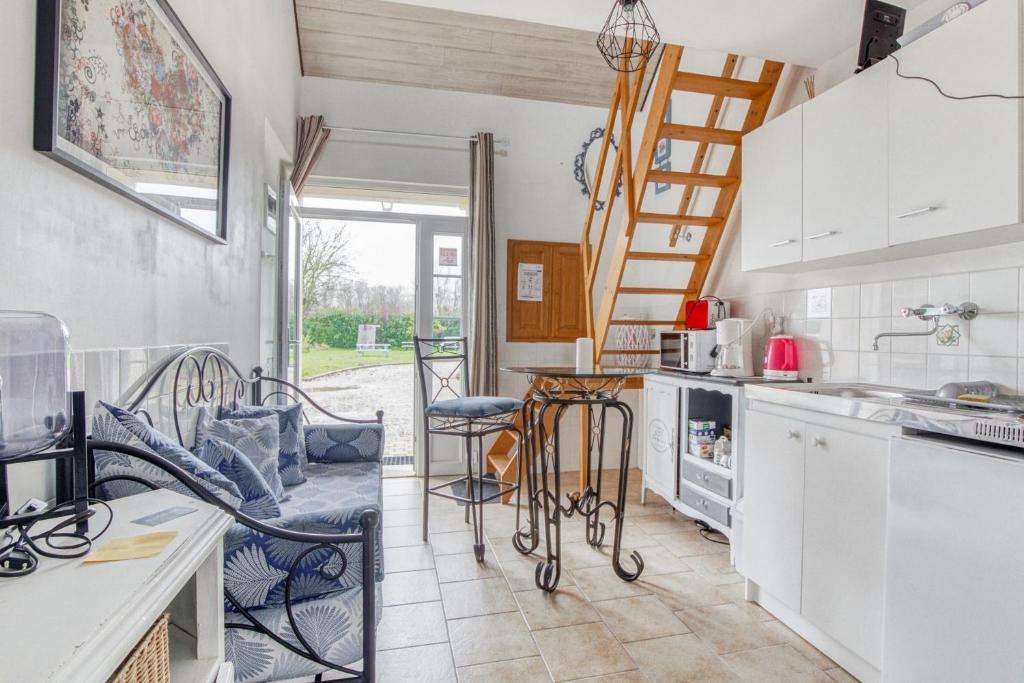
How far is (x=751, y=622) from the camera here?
2.08m

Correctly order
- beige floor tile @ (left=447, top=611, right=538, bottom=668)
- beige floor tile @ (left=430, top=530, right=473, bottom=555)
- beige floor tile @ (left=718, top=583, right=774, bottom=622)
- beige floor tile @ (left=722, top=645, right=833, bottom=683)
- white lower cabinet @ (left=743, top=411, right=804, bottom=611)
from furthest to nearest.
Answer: beige floor tile @ (left=430, top=530, right=473, bottom=555), beige floor tile @ (left=718, top=583, right=774, bottom=622), white lower cabinet @ (left=743, top=411, right=804, bottom=611), beige floor tile @ (left=447, top=611, right=538, bottom=668), beige floor tile @ (left=722, top=645, right=833, bottom=683)

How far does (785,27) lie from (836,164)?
2.49 ft

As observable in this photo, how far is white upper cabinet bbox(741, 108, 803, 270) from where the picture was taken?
243 cm

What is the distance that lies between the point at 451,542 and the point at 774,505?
5.44ft

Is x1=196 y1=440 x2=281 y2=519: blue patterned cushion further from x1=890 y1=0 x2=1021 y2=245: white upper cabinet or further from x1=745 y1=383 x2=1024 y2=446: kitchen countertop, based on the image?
x1=890 y1=0 x2=1021 y2=245: white upper cabinet

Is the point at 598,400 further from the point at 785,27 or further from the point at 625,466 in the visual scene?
the point at 785,27

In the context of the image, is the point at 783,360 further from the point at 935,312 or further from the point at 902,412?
the point at 902,412

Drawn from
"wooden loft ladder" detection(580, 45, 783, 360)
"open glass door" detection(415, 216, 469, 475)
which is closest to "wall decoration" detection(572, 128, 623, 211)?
"wooden loft ladder" detection(580, 45, 783, 360)

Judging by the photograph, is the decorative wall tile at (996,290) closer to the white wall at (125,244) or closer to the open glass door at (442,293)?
the white wall at (125,244)

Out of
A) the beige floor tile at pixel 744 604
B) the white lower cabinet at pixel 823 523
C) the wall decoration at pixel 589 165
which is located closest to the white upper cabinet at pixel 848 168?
the white lower cabinet at pixel 823 523

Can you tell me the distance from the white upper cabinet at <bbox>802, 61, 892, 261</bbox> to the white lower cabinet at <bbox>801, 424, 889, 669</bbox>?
2.75 ft

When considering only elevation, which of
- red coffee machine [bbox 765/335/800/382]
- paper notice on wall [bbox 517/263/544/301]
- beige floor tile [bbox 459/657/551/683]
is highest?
paper notice on wall [bbox 517/263/544/301]

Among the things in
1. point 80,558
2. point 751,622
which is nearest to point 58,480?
point 80,558

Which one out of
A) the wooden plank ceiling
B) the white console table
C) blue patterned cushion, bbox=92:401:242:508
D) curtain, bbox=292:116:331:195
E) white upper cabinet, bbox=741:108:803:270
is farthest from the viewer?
curtain, bbox=292:116:331:195
